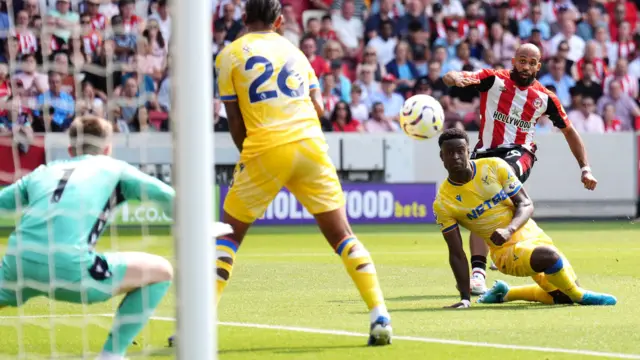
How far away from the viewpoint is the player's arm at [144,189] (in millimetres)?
5645

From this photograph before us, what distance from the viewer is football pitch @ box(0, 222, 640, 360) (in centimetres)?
656

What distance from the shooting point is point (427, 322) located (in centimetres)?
780

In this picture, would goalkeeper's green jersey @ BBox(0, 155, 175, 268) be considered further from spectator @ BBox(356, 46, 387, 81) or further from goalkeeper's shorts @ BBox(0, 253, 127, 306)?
spectator @ BBox(356, 46, 387, 81)

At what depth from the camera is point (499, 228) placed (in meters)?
8.85

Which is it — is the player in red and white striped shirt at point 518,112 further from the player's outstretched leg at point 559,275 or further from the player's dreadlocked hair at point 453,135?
the player's outstretched leg at point 559,275

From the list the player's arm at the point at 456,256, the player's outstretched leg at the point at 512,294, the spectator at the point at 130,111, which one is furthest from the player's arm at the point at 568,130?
the spectator at the point at 130,111

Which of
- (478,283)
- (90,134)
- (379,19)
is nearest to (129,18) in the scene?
(478,283)

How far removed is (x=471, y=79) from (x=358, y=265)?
3.52 m

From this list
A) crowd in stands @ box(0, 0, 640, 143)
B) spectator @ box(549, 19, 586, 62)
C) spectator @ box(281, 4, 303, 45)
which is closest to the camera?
crowd in stands @ box(0, 0, 640, 143)

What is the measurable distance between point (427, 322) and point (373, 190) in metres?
11.8

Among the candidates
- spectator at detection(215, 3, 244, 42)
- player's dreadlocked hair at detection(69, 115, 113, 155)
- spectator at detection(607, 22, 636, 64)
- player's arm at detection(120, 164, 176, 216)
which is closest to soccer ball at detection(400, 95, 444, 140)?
player's arm at detection(120, 164, 176, 216)

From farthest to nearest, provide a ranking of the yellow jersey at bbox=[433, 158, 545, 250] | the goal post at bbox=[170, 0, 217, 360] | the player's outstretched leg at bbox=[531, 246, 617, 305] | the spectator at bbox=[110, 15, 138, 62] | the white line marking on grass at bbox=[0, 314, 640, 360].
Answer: the spectator at bbox=[110, 15, 138, 62]
the yellow jersey at bbox=[433, 158, 545, 250]
the player's outstretched leg at bbox=[531, 246, 617, 305]
the white line marking on grass at bbox=[0, 314, 640, 360]
the goal post at bbox=[170, 0, 217, 360]

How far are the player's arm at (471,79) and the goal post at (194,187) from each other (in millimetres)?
5118

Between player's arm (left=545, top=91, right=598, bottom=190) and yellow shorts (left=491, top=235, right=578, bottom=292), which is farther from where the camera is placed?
player's arm (left=545, top=91, right=598, bottom=190)
